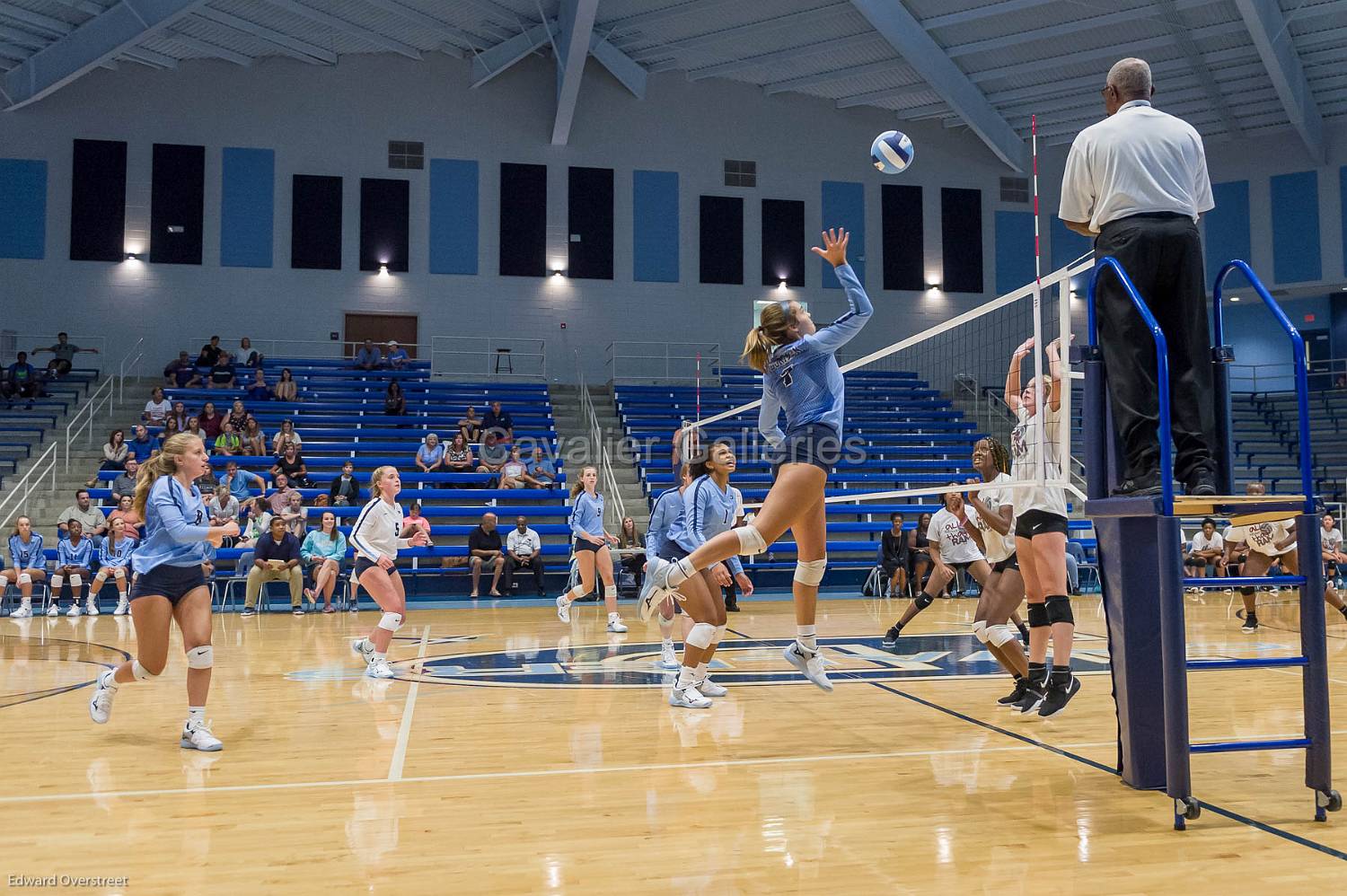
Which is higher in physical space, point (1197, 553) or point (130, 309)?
point (130, 309)

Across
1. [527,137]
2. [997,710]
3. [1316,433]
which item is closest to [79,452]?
[527,137]

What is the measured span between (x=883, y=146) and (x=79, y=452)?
15984 millimetres

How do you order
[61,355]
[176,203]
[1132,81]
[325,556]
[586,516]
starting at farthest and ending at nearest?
[176,203] → [61,355] → [325,556] → [586,516] → [1132,81]

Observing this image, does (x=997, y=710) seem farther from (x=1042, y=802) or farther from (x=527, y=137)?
(x=527, y=137)

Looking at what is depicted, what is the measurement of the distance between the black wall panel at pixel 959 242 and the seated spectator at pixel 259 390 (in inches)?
621

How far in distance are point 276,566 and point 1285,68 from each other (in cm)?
2059

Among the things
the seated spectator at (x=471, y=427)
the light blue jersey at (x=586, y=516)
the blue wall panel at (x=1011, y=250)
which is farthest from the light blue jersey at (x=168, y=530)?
the blue wall panel at (x=1011, y=250)

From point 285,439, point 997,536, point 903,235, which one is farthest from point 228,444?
point 903,235

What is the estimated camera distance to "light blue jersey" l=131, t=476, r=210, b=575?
525cm

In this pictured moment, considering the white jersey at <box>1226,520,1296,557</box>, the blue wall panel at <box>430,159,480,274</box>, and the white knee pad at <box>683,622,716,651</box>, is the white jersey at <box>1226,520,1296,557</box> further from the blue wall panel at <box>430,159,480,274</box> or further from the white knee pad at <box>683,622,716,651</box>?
the blue wall panel at <box>430,159,480,274</box>

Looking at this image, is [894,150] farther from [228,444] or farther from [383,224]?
[383,224]

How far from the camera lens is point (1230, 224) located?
82.4 ft

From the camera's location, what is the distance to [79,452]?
18.3 m

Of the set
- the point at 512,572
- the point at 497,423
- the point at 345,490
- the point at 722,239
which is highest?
the point at 722,239
